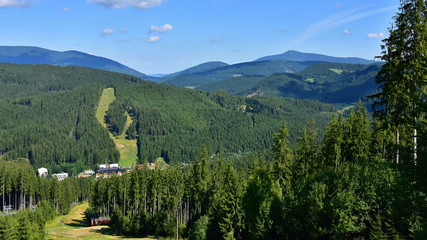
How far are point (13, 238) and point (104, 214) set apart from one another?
49887mm

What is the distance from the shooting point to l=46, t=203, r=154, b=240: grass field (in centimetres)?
8419

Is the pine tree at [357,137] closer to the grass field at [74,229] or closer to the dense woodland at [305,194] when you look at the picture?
the dense woodland at [305,194]

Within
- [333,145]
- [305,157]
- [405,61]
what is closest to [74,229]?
[305,157]

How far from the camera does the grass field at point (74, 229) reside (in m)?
84.2

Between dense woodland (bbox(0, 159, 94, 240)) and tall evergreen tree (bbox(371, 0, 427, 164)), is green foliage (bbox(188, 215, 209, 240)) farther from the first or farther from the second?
dense woodland (bbox(0, 159, 94, 240))

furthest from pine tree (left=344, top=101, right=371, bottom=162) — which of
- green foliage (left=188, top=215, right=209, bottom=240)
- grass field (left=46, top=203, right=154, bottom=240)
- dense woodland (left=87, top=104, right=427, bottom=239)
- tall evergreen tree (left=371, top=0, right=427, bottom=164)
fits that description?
grass field (left=46, top=203, right=154, bottom=240)

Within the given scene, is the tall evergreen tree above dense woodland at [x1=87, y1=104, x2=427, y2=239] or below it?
above

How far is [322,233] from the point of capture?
112 ft

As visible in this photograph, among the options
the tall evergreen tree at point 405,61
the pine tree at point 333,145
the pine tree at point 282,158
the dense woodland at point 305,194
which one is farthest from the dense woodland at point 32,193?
the tall evergreen tree at point 405,61

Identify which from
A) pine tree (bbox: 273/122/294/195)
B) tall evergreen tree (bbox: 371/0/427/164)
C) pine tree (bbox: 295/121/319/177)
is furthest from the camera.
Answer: pine tree (bbox: 295/121/319/177)

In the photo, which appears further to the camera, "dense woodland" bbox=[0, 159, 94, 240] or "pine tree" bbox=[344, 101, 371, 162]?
"dense woodland" bbox=[0, 159, 94, 240]

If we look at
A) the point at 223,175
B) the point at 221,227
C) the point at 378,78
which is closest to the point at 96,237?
the point at 223,175

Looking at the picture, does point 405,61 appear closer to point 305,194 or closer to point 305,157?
point 305,194

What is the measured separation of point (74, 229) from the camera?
329 feet
